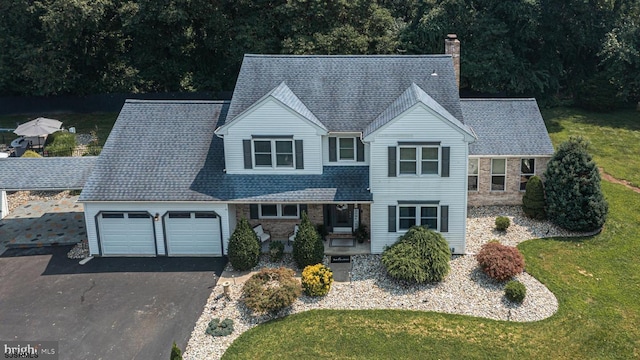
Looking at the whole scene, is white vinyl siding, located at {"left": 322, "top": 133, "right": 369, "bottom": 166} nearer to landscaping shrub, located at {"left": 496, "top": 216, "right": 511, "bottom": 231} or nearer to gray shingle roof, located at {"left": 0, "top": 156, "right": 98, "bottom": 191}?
landscaping shrub, located at {"left": 496, "top": 216, "right": 511, "bottom": 231}

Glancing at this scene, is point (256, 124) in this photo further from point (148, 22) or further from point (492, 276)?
point (148, 22)

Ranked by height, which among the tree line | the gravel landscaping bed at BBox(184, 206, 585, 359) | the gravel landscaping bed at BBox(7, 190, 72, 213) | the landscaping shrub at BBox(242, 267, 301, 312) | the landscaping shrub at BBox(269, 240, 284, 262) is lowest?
the gravel landscaping bed at BBox(184, 206, 585, 359)

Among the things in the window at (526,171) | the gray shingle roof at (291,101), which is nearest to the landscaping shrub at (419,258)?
the gray shingle roof at (291,101)

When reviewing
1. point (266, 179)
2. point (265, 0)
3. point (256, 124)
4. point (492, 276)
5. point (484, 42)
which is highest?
point (265, 0)

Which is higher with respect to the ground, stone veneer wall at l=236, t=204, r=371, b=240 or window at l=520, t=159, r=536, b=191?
window at l=520, t=159, r=536, b=191

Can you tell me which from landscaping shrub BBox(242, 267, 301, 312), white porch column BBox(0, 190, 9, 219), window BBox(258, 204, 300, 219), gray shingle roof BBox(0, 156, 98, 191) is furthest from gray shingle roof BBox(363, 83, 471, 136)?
white porch column BBox(0, 190, 9, 219)

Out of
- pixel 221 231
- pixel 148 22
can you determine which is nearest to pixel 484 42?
pixel 148 22

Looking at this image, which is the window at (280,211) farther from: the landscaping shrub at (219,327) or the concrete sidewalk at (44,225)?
the concrete sidewalk at (44,225)

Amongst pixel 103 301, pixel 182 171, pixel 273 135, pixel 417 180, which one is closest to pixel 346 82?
pixel 273 135
